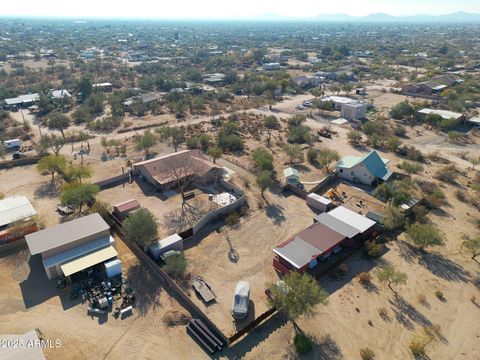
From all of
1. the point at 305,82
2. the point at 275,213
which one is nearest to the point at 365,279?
the point at 275,213

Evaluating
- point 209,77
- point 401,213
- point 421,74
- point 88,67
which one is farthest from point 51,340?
→ point 421,74

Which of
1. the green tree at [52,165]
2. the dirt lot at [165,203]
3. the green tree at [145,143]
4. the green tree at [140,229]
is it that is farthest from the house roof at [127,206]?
the green tree at [145,143]

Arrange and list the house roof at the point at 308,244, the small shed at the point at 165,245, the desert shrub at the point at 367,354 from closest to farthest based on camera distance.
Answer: the desert shrub at the point at 367,354, the house roof at the point at 308,244, the small shed at the point at 165,245

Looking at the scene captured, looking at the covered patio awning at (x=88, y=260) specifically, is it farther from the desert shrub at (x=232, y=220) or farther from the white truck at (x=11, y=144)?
the white truck at (x=11, y=144)

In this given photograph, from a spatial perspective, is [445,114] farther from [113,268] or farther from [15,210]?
[15,210]

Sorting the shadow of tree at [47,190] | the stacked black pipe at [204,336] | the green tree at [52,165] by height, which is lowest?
the shadow of tree at [47,190]

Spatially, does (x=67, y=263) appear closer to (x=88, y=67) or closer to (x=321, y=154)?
(x=321, y=154)
